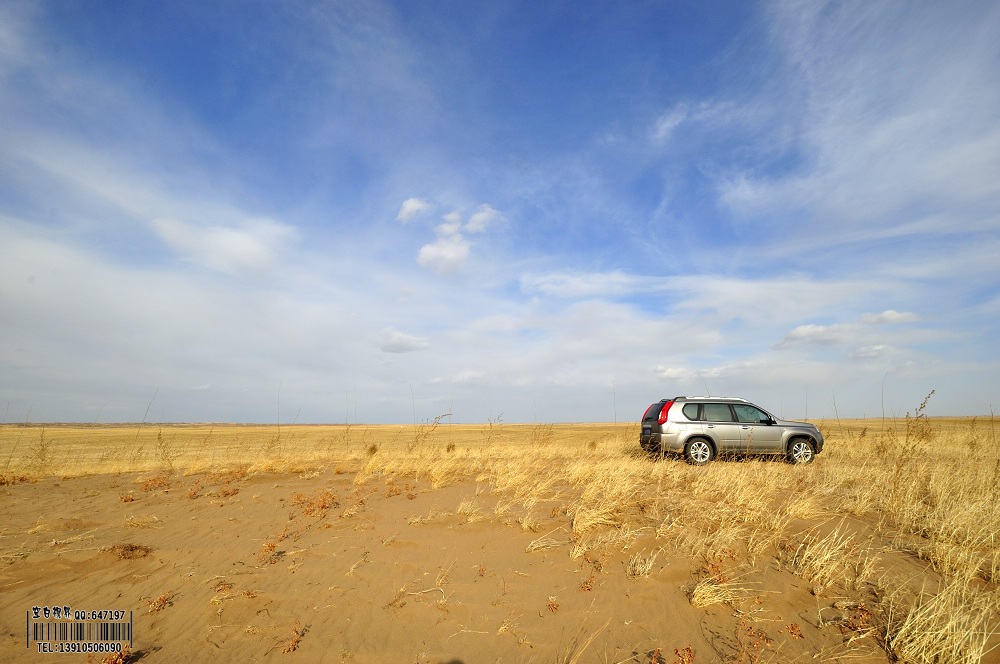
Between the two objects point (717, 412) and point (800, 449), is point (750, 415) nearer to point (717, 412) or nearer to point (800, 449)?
point (717, 412)

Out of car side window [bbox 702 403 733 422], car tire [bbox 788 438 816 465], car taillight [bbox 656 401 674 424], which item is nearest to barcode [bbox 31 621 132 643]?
car taillight [bbox 656 401 674 424]

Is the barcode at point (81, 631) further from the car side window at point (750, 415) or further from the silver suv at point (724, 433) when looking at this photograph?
the car side window at point (750, 415)

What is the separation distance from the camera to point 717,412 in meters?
13.7

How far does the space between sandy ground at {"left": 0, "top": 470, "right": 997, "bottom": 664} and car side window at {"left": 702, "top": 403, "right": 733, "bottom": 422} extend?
Answer: 8251 mm

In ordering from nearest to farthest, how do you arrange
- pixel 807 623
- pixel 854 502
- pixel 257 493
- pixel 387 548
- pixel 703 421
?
pixel 807 623, pixel 387 548, pixel 854 502, pixel 257 493, pixel 703 421

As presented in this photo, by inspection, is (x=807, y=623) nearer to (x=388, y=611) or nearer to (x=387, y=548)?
(x=388, y=611)

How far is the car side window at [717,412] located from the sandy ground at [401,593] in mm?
8251

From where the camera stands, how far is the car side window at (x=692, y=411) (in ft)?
44.4

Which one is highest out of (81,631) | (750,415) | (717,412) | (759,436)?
(717,412)

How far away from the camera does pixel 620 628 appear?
4176 mm

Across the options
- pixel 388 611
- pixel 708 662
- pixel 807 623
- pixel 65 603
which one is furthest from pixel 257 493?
pixel 807 623

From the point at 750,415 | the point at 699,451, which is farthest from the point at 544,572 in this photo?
the point at 750,415

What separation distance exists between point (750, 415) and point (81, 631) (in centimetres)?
1479

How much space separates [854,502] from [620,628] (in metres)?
4.72
